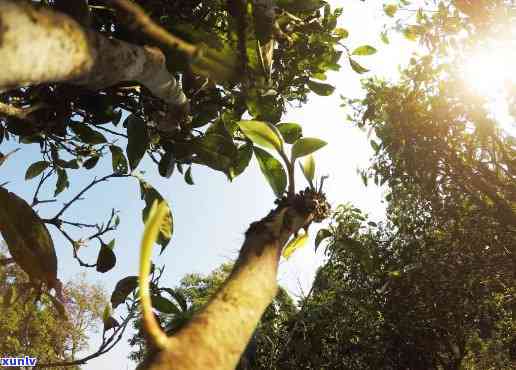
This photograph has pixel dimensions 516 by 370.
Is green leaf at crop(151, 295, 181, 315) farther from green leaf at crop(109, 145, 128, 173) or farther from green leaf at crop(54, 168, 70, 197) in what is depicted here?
green leaf at crop(54, 168, 70, 197)

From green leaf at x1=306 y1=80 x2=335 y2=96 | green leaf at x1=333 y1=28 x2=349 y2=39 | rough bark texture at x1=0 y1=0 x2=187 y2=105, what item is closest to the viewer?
rough bark texture at x1=0 y1=0 x2=187 y2=105

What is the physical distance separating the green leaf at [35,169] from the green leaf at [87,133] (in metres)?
0.75

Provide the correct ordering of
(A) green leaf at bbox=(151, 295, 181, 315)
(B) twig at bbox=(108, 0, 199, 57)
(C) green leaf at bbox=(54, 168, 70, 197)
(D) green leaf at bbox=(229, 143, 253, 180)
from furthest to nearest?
1. (C) green leaf at bbox=(54, 168, 70, 197)
2. (D) green leaf at bbox=(229, 143, 253, 180)
3. (A) green leaf at bbox=(151, 295, 181, 315)
4. (B) twig at bbox=(108, 0, 199, 57)

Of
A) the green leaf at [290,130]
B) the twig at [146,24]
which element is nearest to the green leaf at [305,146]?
the twig at [146,24]

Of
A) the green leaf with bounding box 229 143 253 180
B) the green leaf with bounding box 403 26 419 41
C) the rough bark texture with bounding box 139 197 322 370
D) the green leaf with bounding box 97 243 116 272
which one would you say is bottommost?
the rough bark texture with bounding box 139 197 322 370

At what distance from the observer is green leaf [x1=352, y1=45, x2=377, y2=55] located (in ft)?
7.79

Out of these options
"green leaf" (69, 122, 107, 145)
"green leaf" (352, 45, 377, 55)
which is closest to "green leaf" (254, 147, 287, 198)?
"green leaf" (69, 122, 107, 145)

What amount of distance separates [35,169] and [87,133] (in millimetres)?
843

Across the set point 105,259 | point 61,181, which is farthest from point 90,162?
point 105,259

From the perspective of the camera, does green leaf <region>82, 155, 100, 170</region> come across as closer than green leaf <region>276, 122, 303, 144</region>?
No

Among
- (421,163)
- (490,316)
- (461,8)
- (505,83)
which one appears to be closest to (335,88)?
(461,8)

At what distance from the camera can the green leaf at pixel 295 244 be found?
0.91 meters

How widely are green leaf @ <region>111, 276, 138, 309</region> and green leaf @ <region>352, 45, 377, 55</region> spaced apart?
6.61 ft

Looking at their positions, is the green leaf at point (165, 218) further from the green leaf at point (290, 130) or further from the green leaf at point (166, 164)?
the green leaf at point (290, 130)
